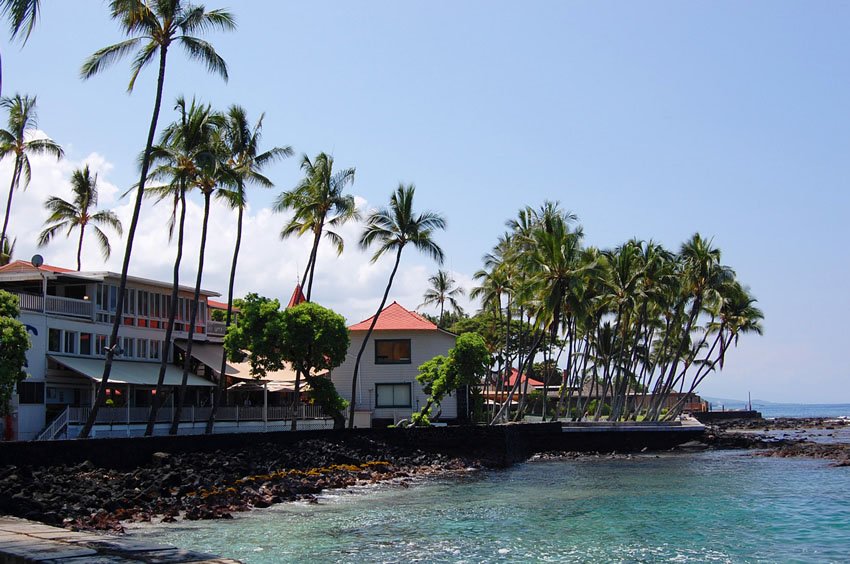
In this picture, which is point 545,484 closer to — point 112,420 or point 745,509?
point 745,509

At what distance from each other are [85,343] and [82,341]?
0.20 metres

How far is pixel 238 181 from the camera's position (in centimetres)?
3797

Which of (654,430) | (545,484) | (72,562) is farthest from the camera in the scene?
(654,430)

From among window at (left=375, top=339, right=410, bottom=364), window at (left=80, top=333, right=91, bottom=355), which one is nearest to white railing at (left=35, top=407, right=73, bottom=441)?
window at (left=80, top=333, right=91, bottom=355)

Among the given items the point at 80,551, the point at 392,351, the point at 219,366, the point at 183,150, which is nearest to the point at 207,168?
the point at 183,150

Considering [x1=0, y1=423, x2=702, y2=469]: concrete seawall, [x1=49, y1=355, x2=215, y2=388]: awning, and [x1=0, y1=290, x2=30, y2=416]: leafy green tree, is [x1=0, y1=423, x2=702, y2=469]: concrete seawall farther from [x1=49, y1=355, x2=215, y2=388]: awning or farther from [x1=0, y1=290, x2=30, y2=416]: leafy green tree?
[x1=49, y1=355, x2=215, y2=388]: awning

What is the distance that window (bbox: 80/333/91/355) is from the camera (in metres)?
39.3

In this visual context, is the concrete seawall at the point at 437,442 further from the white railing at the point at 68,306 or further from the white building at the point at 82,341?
Result: the white railing at the point at 68,306

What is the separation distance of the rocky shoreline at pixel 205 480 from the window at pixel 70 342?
10.9 m

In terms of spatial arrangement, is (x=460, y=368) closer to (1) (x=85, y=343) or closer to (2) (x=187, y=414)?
(2) (x=187, y=414)

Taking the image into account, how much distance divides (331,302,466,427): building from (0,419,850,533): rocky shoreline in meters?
9.64

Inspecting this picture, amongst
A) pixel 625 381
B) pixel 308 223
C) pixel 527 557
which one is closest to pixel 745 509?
pixel 527 557

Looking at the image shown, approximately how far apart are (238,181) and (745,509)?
23.8 m

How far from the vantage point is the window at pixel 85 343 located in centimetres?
3928
